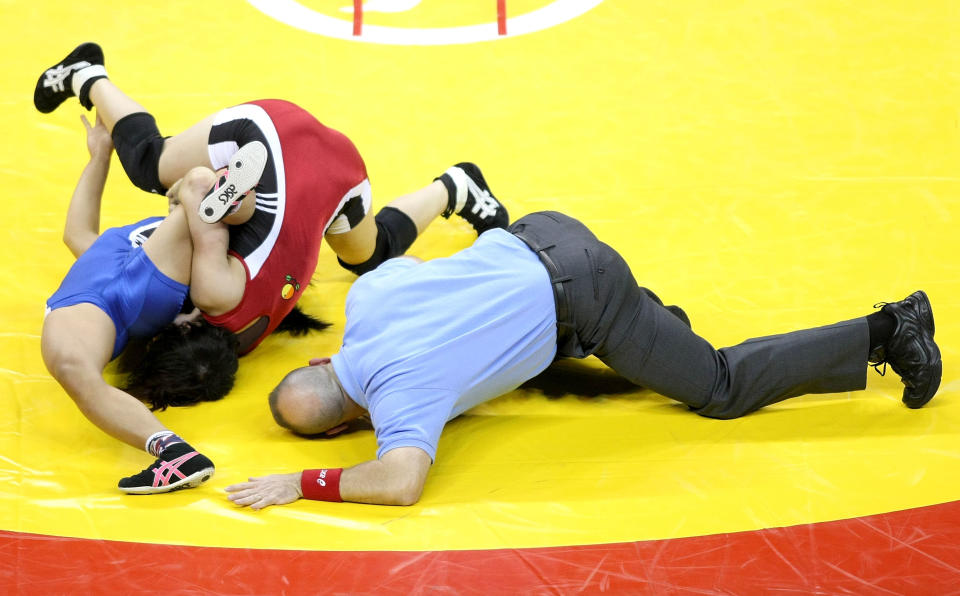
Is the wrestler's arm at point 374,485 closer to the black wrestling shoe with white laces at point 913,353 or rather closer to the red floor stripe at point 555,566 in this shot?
the red floor stripe at point 555,566

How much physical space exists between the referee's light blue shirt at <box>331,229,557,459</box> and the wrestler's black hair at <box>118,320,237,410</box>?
1.30 ft

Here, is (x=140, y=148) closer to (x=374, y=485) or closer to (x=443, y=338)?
(x=443, y=338)

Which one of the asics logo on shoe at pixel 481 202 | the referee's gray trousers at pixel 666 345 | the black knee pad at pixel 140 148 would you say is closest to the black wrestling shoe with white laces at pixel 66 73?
the black knee pad at pixel 140 148

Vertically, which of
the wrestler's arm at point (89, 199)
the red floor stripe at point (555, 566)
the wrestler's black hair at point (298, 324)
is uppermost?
the wrestler's arm at point (89, 199)

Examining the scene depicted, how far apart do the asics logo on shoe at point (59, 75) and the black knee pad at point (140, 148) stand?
42cm

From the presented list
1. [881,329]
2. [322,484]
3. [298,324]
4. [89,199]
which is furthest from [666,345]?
[89,199]

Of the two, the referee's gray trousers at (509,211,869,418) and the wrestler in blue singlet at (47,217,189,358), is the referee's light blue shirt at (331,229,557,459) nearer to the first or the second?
the referee's gray trousers at (509,211,869,418)

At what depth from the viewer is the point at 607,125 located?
425cm

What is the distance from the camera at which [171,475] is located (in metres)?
2.59

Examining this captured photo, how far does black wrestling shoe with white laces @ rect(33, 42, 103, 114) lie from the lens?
3.82 metres

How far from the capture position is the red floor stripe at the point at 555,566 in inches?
90.9

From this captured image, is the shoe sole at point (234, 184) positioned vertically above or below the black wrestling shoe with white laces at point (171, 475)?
above

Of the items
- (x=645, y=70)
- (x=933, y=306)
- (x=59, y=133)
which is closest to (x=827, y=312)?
(x=933, y=306)

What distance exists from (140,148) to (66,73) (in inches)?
24.0
